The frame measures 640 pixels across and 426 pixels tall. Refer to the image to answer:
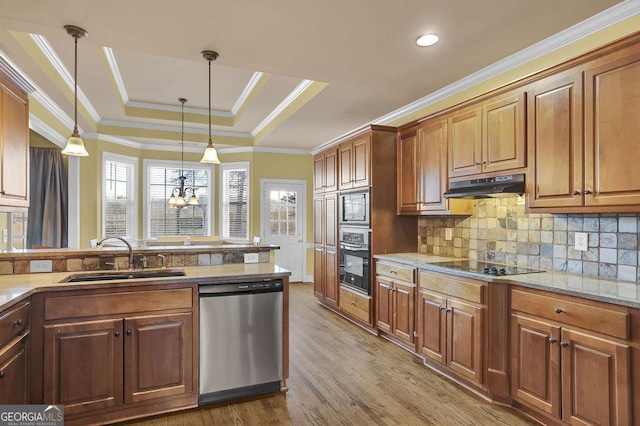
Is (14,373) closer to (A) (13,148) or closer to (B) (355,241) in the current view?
(A) (13,148)

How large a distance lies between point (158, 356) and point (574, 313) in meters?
2.66

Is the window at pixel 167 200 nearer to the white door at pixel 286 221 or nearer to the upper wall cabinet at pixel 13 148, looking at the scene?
the white door at pixel 286 221

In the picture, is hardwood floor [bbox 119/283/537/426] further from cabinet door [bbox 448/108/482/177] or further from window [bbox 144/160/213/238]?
window [bbox 144/160/213/238]

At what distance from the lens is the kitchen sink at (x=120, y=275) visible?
250 centimetres

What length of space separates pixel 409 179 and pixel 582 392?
96.9 inches

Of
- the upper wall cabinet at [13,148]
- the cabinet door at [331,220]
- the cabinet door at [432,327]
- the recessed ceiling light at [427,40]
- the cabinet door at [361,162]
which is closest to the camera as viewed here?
the upper wall cabinet at [13,148]

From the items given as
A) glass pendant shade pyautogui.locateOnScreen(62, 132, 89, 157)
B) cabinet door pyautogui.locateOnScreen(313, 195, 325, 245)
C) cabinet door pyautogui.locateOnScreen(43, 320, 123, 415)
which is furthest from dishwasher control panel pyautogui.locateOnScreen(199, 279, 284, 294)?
cabinet door pyautogui.locateOnScreen(313, 195, 325, 245)

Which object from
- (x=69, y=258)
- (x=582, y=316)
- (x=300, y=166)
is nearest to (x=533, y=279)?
(x=582, y=316)

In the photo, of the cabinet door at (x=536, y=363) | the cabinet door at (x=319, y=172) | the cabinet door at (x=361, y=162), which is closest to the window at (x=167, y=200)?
the cabinet door at (x=319, y=172)

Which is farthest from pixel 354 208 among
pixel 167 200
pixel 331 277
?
pixel 167 200

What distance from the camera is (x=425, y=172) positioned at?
3.69 m

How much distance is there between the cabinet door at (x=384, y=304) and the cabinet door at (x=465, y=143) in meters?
1.37

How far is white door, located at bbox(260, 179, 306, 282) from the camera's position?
6910 mm

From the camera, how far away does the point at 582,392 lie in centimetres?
203
